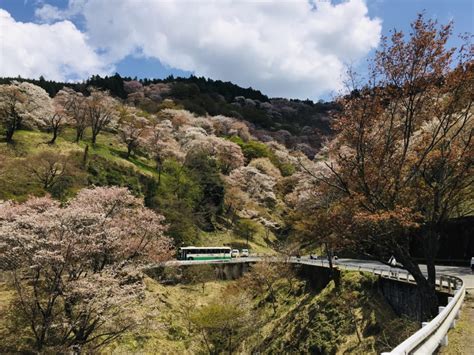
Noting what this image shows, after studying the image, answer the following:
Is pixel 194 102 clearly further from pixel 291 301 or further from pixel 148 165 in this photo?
pixel 291 301

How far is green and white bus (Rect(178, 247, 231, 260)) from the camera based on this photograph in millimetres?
38875

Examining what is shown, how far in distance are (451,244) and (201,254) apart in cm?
2560

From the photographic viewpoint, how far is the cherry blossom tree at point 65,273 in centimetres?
1520

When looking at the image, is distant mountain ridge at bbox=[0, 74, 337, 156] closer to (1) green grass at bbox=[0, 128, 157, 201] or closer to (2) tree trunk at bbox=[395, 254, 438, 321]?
(1) green grass at bbox=[0, 128, 157, 201]

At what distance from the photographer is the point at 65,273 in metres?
17.6

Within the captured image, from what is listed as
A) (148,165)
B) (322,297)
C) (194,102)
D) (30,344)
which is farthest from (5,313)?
(194,102)

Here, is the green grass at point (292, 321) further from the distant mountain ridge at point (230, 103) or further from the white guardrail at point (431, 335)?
the distant mountain ridge at point (230, 103)

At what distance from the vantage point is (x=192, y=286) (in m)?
34.7

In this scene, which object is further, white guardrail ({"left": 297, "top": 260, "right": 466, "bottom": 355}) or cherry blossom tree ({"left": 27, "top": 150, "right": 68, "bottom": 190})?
cherry blossom tree ({"left": 27, "top": 150, "right": 68, "bottom": 190})

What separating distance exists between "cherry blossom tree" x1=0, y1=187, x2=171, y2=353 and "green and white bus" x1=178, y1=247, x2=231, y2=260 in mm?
18556

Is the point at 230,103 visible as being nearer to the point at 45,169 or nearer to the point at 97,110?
the point at 97,110

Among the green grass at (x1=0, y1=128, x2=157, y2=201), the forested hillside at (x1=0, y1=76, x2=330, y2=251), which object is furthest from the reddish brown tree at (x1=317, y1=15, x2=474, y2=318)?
the green grass at (x1=0, y1=128, x2=157, y2=201)

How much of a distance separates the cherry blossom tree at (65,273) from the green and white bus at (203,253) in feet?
60.9

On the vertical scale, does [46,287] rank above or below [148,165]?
below
